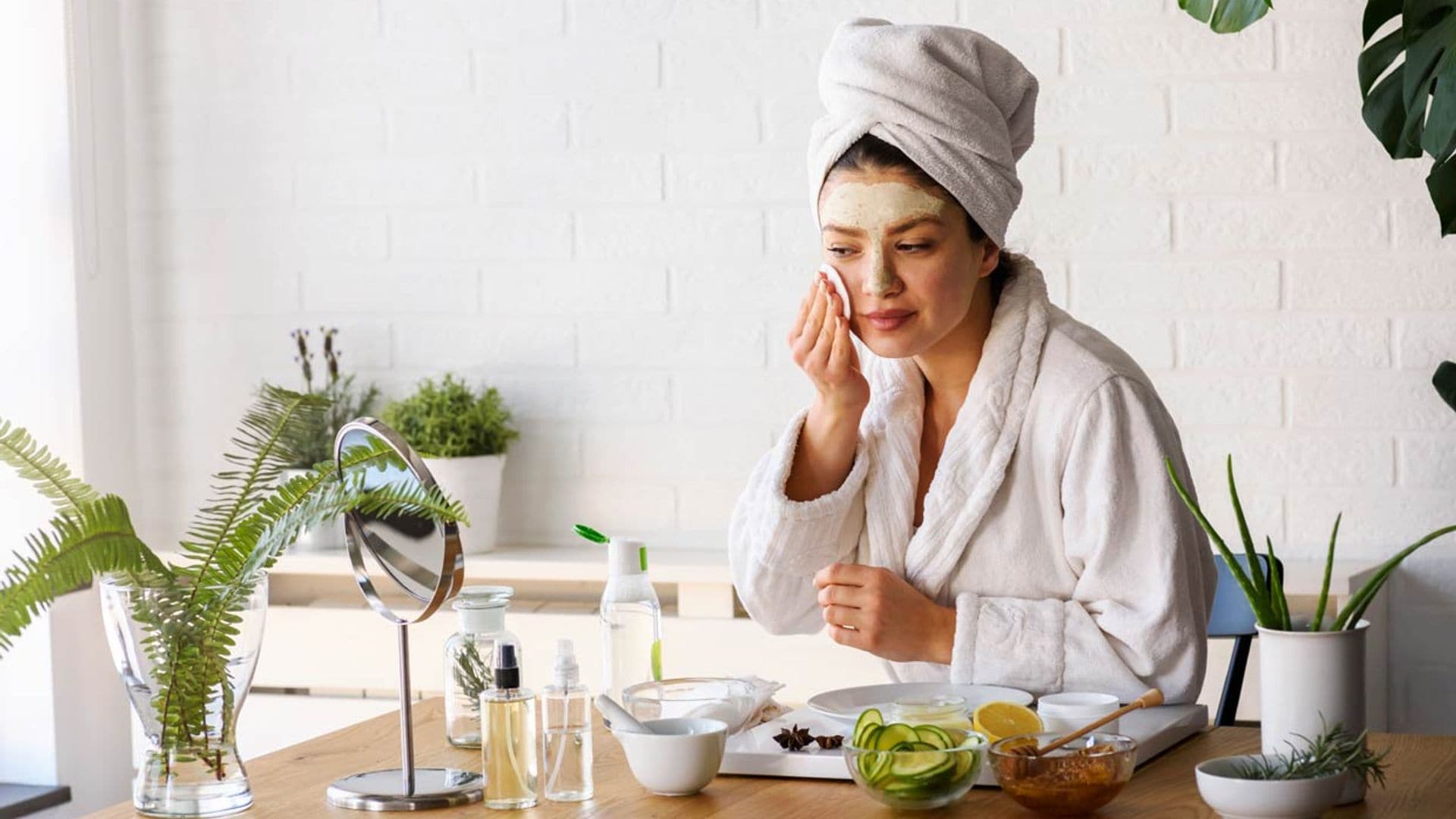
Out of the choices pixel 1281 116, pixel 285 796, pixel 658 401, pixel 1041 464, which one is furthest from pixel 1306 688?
pixel 658 401

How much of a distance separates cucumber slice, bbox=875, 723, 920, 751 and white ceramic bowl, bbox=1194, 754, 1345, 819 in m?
0.23

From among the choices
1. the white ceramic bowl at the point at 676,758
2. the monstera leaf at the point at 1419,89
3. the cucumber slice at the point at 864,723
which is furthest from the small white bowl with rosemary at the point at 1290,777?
the monstera leaf at the point at 1419,89

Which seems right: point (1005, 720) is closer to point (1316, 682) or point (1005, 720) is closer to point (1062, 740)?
point (1062, 740)

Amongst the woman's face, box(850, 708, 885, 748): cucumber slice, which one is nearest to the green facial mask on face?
the woman's face

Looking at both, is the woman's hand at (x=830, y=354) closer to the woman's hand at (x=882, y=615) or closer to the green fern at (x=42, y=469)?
the woman's hand at (x=882, y=615)

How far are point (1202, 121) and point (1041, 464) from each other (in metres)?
1.22

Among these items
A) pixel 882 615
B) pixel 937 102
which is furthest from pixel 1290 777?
pixel 937 102

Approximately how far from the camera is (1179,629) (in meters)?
1.71

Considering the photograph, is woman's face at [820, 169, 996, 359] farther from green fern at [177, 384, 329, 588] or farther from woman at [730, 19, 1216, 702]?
green fern at [177, 384, 329, 588]

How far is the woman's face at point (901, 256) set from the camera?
1.85m

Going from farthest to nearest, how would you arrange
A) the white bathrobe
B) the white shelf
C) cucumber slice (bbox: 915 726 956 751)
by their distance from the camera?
the white shelf < the white bathrobe < cucumber slice (bbox: 915 726 956 751)

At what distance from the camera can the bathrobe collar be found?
1.85m

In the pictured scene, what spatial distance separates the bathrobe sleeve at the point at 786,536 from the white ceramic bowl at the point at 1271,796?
0.65 m

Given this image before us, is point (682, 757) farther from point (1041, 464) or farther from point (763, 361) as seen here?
point (763, 361)
